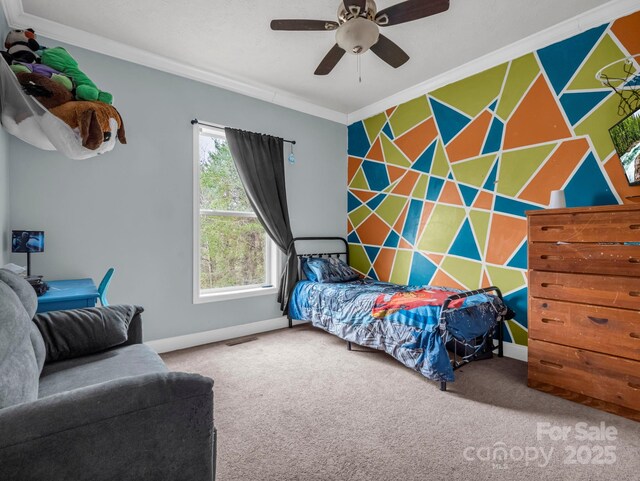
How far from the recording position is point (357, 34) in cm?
192

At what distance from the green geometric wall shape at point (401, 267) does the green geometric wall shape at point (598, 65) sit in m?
2.08

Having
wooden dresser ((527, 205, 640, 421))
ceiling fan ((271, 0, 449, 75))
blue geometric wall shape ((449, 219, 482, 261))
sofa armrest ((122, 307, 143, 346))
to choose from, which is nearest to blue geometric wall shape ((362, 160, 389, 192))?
blue geometric wall shape ((449, 219, 482, 261))

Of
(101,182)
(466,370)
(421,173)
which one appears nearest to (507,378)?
(466,370)

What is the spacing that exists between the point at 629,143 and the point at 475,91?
139cm

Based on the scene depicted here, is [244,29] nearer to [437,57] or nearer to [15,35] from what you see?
[15,35]

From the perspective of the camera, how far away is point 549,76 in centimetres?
273

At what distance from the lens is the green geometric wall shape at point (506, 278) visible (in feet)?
9.40

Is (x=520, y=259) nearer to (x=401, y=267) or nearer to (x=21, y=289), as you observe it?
(x=401, y=267)

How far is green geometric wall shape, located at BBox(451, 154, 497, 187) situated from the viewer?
3.11m

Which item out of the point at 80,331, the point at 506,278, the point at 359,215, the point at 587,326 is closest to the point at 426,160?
the point at 359,215

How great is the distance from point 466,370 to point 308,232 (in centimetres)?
229

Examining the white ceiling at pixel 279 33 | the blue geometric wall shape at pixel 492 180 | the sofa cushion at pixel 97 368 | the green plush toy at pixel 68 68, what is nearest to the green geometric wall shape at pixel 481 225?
the blue geometric wall shape at pixel 492 180

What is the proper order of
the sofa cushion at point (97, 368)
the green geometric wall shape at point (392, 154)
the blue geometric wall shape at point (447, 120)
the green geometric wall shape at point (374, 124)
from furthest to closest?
the green geometric wall shape at point (374, 124), the green geometric wall shape at point (392, 154), the blue geometric wall shape at point (447, 120), the sofa cushion at point (97, 368)

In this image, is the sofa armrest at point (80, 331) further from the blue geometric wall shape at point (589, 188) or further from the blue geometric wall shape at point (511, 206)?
the blue geometric wall shape at point (589, 188)
